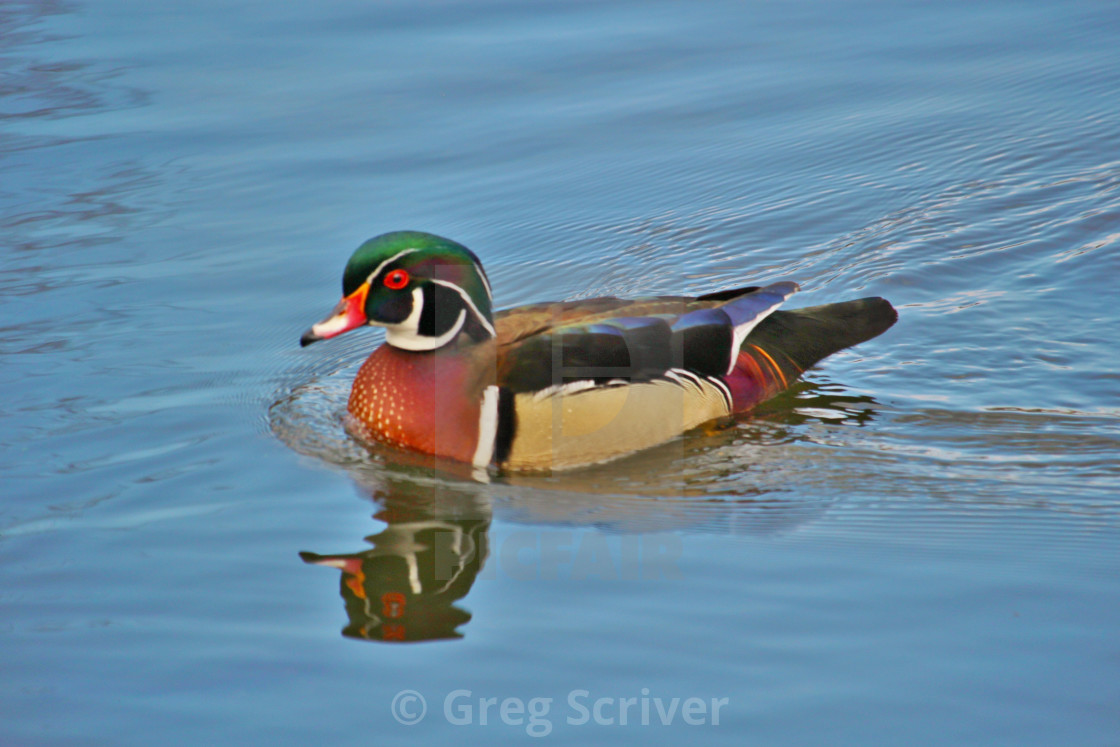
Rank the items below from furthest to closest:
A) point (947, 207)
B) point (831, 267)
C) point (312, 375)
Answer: point (947, 207), point (831, 267), point (312, 375)


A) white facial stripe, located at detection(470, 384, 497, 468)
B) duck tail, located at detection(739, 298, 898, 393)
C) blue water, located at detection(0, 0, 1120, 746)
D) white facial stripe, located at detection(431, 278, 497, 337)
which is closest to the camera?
blue water, located at detection(0, 0, 1120, 746)

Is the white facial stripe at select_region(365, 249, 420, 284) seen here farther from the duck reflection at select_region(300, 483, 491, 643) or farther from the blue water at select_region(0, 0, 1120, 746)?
the duck reflection at select_region(300, 483, 491, 643)

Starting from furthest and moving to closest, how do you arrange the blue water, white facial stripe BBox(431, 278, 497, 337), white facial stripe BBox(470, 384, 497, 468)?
white facial stripe BBox(431, 278, 497, 337), white facial stripe BBox(470, 384, 497, 468), the blue water

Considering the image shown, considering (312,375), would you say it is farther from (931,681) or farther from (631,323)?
(931,681)

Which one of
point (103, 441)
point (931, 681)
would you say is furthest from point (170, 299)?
point (931, 681)

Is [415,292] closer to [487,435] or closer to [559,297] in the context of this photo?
[487,435]

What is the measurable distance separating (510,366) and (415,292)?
21.9 inches

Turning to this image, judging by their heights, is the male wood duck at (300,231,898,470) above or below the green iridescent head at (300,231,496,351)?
below

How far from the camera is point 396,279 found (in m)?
5.36

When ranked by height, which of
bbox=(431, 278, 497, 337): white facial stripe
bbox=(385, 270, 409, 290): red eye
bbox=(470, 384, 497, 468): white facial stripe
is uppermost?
bbox=(385, 270, 409, 290): red eye

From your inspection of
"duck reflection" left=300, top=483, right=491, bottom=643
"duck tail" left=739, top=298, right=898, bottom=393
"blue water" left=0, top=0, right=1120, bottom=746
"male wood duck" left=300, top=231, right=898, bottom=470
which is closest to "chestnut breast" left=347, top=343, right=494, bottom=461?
"male wood duck" left=300, top=231, right=898, bottom=470

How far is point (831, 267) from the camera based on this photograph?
7.30 metres

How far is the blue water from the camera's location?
3.59m

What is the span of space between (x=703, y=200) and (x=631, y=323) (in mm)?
2813
